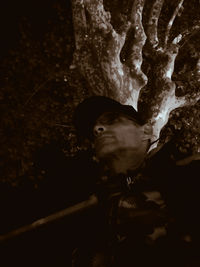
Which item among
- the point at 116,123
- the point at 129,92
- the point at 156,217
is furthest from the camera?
the point at 129,92

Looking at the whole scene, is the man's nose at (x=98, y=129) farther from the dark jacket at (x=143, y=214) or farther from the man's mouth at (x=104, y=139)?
the dark jacket at (x=143, y=214)

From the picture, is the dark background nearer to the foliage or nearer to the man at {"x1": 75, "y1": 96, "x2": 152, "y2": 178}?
the foliage

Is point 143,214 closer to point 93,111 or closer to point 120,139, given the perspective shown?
point 120,139

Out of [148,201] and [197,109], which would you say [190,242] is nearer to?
[148,201]

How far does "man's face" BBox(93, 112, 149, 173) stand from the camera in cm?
352

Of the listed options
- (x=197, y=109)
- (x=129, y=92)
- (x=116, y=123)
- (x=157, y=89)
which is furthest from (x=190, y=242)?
(x=197, y=109)

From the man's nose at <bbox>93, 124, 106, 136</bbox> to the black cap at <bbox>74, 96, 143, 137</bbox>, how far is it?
0.14 meters

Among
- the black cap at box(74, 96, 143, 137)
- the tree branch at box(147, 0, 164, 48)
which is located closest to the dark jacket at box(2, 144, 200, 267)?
the black cap at box(74, 96, 143, 137)

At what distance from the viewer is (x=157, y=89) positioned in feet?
26.8

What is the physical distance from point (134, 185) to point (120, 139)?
1.89 ft

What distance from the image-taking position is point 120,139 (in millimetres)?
3566

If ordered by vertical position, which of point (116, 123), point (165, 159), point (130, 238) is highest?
Result: point (116, 123)

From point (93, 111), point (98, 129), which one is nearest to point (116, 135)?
point (98, 129)

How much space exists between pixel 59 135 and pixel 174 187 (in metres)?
9.06
